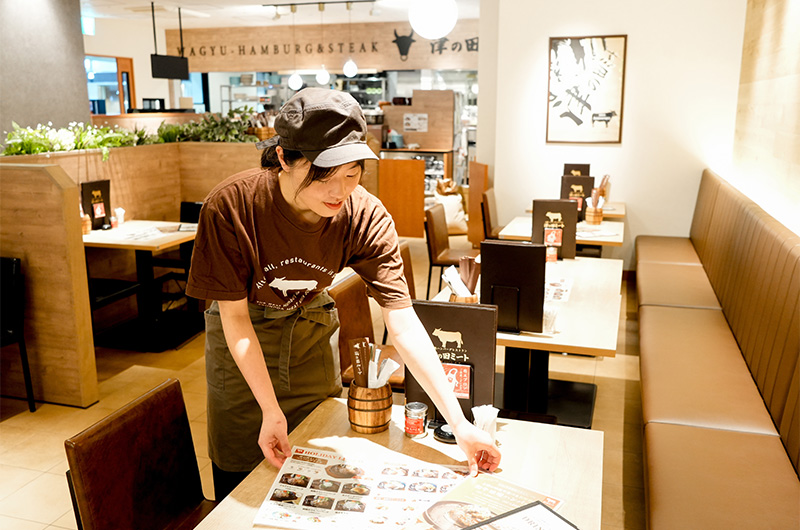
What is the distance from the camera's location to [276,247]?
59.8 inches

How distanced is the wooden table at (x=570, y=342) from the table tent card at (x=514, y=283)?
0.22 feet

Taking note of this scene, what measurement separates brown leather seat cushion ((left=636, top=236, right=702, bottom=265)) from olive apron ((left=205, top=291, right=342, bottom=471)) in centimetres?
394

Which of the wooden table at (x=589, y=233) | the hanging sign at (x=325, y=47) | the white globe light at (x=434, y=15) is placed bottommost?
the wooden table at (x=589, y=233)

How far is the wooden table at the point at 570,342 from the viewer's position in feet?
8.00

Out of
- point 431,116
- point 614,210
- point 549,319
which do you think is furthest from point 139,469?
point 431,116

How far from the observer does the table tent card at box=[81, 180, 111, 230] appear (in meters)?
4.48

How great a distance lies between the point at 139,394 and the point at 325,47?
9.77 meters

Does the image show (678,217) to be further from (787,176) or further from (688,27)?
(787,176)

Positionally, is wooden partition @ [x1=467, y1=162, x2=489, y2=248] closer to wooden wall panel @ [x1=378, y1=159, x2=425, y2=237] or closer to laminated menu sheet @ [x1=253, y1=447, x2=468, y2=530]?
wooden wall panel @ [x1=378, y1=159, x2=425, y2=237]

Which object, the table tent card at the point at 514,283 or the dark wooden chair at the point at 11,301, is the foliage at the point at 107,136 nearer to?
the dark wooden chair at the point at 11,301

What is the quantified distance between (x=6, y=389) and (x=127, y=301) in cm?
143

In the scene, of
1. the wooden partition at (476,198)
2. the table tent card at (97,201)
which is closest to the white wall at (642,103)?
the wooden partition at (476,198)

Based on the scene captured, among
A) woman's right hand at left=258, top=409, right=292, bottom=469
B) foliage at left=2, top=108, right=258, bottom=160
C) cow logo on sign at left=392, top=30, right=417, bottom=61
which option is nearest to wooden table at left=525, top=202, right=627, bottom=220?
foliage at left=2, top=108, right=258, bottom=160

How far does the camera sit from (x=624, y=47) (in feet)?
19.9
